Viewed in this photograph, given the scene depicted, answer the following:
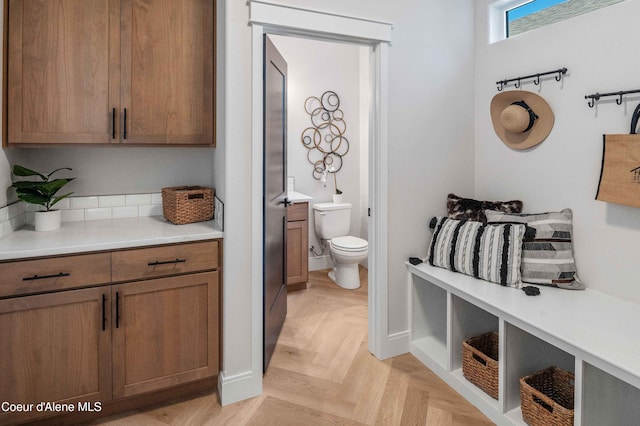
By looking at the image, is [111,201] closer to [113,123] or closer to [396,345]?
[113,123]

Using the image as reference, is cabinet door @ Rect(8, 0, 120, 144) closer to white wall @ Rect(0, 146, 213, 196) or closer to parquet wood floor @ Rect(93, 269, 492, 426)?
white wall @ Rect(0, 146, 213, 196)

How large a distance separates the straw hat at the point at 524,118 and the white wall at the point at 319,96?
2.09 meters

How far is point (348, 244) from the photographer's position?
141 inches

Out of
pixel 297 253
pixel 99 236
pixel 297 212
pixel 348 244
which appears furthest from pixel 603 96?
pixel 99 236

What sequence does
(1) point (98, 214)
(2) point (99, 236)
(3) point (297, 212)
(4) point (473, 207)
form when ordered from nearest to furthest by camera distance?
(2) point (99, 236) → (1) point (98, 214) → (4) point (473, 207) → (3) point (297, 212)

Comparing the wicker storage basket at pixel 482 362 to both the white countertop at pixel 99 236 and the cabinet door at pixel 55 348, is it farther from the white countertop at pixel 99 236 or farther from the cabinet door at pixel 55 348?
the cabinet door at pixel 55 348

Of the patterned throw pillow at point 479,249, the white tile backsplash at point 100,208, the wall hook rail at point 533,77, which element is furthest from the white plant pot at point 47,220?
the wall hook rail at point 533,77

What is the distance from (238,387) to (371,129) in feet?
5.57

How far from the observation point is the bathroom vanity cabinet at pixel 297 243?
344 cm

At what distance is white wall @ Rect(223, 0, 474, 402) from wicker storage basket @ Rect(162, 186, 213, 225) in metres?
0.43

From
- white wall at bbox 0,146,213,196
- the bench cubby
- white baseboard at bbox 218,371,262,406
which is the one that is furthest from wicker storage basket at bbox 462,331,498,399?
white wall at bbox 0,146,213,196

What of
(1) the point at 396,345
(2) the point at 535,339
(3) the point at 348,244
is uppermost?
(3) the point at 348,244

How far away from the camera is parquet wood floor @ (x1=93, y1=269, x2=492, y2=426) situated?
185 centimetres

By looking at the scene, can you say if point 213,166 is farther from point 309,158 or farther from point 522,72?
point 522,72
